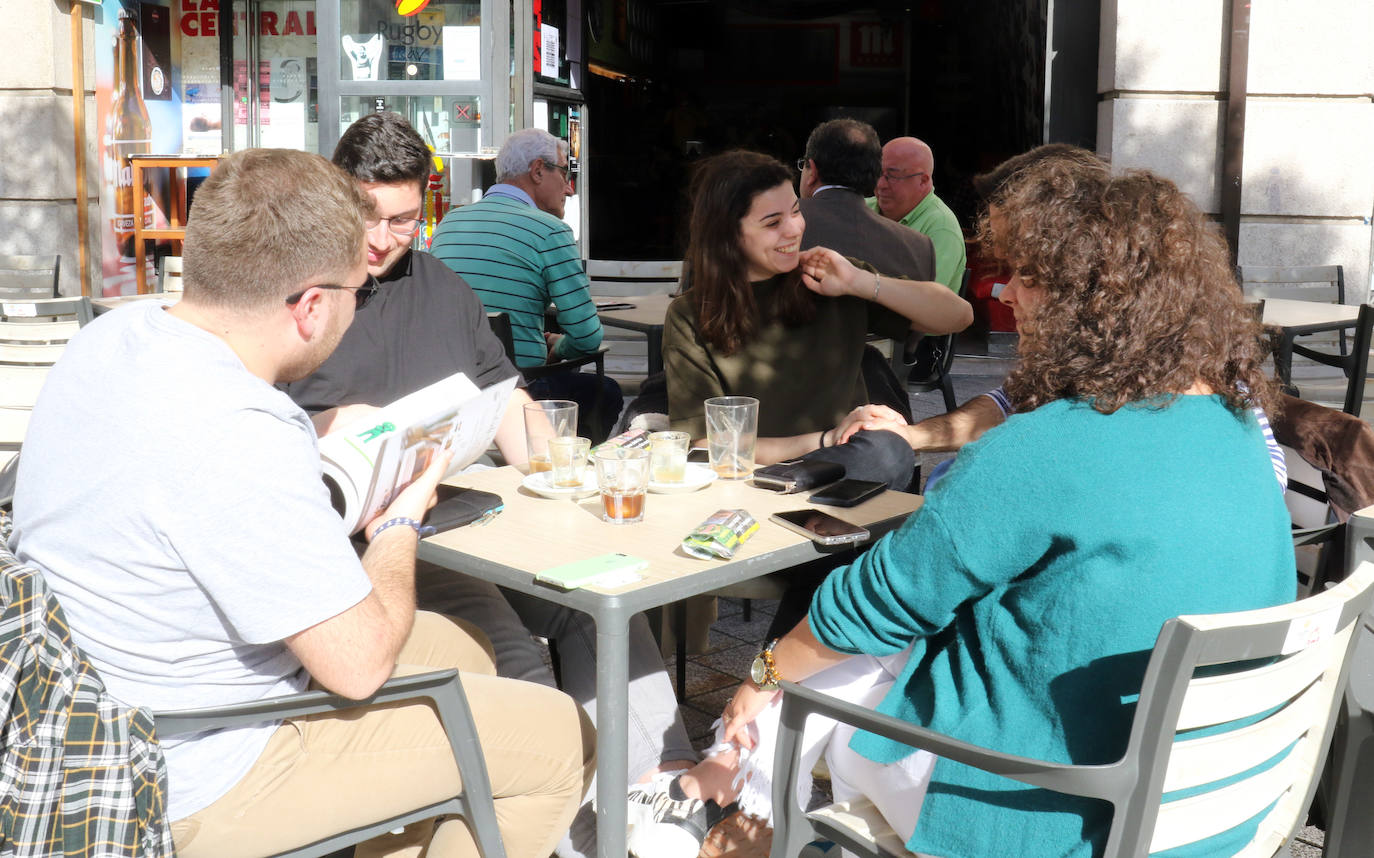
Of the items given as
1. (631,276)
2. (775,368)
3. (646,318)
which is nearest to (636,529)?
(775,368)

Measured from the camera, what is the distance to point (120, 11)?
8.16 meters

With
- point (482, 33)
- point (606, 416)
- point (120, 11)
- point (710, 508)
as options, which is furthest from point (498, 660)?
point (120, 11)

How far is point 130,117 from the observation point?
327 inches

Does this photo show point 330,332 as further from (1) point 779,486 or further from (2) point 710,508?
(1) point 779,486

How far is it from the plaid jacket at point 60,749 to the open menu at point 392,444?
45 cm

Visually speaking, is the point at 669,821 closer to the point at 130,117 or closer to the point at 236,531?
the point at 236,531

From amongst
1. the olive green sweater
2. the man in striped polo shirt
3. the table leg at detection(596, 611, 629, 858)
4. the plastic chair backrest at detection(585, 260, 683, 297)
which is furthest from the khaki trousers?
the plastic chair backrest at detection(585, 260, 683, 297)

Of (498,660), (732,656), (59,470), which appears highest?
(59,470)

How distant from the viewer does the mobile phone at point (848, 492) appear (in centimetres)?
226

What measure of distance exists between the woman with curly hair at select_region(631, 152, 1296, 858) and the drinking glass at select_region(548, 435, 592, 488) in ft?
2.35

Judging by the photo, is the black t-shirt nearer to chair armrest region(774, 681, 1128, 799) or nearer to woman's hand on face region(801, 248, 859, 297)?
woman's hand on face region(801, 248, 859, 297)

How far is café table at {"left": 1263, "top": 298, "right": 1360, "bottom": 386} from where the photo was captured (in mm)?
5035

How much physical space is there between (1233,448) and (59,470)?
4.91ft

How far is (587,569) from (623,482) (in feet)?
0.96
